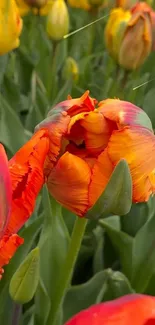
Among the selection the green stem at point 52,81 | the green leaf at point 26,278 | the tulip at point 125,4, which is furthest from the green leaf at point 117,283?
the tulip at point 125,4

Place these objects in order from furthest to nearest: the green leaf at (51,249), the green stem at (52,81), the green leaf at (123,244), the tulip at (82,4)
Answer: the tulip at (82,4), the green stem at (52,81), the green leaf at (123,244), the green leaf at (51,249)

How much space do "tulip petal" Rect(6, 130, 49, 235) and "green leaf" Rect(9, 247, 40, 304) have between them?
0.23ft

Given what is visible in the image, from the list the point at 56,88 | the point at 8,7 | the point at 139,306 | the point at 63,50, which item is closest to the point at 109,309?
the point at 139,306

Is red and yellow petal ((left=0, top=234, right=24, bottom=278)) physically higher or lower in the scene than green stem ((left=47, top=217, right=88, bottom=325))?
higher

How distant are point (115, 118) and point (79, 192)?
6 cm

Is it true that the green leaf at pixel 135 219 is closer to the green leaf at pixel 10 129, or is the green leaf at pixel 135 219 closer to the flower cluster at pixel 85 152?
the green leaf at pixel 10 129

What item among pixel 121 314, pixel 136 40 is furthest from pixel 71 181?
pixel 136 40

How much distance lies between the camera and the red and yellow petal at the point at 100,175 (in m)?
0.50

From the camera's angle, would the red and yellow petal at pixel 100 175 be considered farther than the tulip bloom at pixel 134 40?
No

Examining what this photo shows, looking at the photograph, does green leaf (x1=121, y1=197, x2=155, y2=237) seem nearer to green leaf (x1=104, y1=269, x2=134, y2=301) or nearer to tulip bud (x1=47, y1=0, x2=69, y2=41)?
green leaf (x1=104, y1=269, x2=134, y2=301)

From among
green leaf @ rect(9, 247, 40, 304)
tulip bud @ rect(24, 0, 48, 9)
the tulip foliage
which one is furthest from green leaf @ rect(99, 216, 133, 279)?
tulip bud @ rect(24, 0, 48, 9)

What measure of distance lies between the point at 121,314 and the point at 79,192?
0.41 ft

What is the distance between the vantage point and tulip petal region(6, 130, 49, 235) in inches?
18.4

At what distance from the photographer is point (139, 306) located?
418mm
